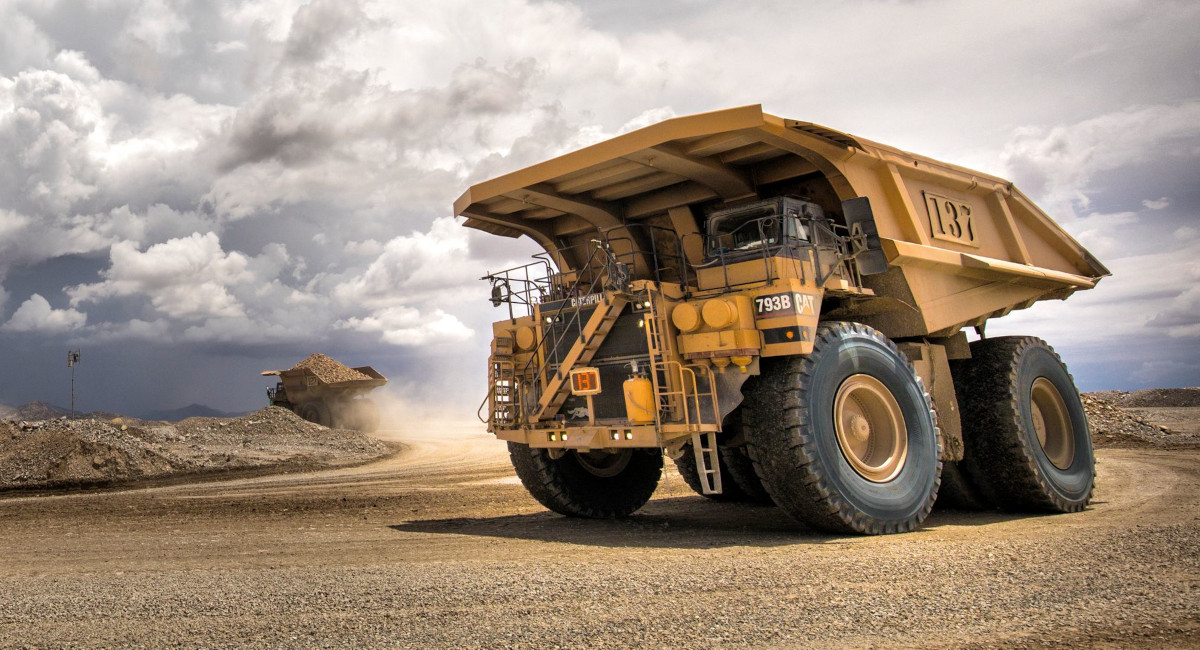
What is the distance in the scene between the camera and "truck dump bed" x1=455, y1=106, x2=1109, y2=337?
291 inches

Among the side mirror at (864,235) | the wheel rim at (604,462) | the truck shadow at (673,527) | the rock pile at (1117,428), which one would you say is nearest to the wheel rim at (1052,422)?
the truck shadow at (673,527)

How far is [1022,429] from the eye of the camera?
837 centimetres

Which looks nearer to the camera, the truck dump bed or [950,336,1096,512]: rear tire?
the truck dump bed

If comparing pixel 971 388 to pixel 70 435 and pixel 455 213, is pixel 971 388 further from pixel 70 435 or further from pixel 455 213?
pixel 70 435

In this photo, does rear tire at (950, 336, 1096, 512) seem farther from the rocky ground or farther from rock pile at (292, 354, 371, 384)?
rock pile at (292, 354, 371, 384)

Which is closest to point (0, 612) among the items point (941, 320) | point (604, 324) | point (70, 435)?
point (604, 324)

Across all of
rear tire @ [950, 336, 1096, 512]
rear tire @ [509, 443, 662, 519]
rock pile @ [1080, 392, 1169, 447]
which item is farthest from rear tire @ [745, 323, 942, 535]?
rock pile @ [1080, 392, 1169, 447]

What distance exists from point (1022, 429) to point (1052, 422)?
1304 millimetres

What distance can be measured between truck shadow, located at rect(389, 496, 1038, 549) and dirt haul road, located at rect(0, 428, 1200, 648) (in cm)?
4

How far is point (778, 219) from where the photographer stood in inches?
290

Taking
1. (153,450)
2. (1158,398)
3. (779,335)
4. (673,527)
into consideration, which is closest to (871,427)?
(779,335)

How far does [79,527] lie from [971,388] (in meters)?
9.83

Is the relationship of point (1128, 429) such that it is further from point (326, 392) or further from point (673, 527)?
point (326, 392)

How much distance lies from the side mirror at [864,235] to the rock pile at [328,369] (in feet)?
Result: 92.6
